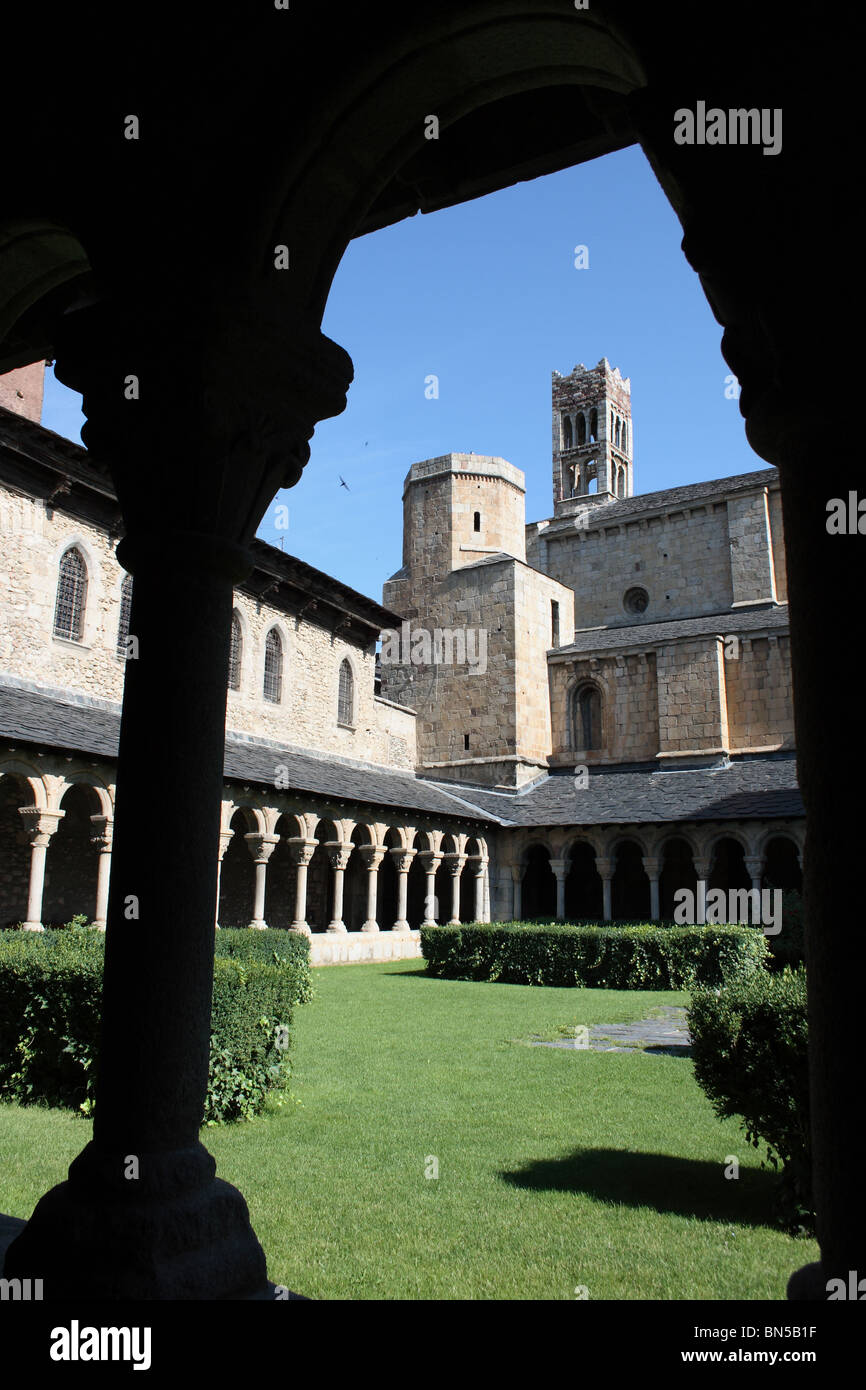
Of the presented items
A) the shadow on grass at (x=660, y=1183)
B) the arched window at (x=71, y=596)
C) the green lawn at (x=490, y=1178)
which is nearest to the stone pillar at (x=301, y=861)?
the arched window at (x=71, y=596)

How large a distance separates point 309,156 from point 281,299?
1.21 feet

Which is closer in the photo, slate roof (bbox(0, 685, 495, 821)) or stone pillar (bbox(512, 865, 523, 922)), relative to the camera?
slate roof (bbox(0, 685, 495, 821))

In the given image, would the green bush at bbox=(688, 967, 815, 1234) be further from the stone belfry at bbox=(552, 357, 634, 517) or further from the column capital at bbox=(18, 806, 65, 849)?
the stone belfry at bbox=(552, 357, 634, 517)

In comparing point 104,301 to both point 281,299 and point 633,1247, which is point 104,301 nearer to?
point 281,299

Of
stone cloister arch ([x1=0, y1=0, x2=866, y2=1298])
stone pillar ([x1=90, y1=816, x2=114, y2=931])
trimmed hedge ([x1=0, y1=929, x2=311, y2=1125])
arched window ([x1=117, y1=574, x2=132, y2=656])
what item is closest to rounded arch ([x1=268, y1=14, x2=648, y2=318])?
stone cloister arch ([x1=0, y1=0, x2=866, y2=1298])

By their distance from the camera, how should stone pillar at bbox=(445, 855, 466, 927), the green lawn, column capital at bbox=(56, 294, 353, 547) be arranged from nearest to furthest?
column capital at bbox=(56, 294, 353, 547) → the green lawn → stone pillar at bbox=(445, 855, 466, 927)

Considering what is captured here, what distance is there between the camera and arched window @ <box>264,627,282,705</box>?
21.1 meters

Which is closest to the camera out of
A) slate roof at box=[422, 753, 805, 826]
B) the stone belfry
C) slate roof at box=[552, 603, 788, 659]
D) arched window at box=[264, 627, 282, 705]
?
slate roof at box=[422, 753, 805, 826]

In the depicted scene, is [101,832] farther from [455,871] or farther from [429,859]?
[455,871]

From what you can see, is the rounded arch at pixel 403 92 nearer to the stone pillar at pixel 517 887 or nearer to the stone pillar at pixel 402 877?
the stone pillar at pixel 402 877

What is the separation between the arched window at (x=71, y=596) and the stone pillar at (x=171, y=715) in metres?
14.3

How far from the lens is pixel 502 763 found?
86.8 ft

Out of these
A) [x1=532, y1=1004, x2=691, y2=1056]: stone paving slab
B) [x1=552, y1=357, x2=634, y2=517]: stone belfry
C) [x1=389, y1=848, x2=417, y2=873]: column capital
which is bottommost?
[x1=532, y1=1004, x2=691, y2=1056]: stone paving slab

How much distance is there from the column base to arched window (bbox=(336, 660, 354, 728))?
21.3 meters
